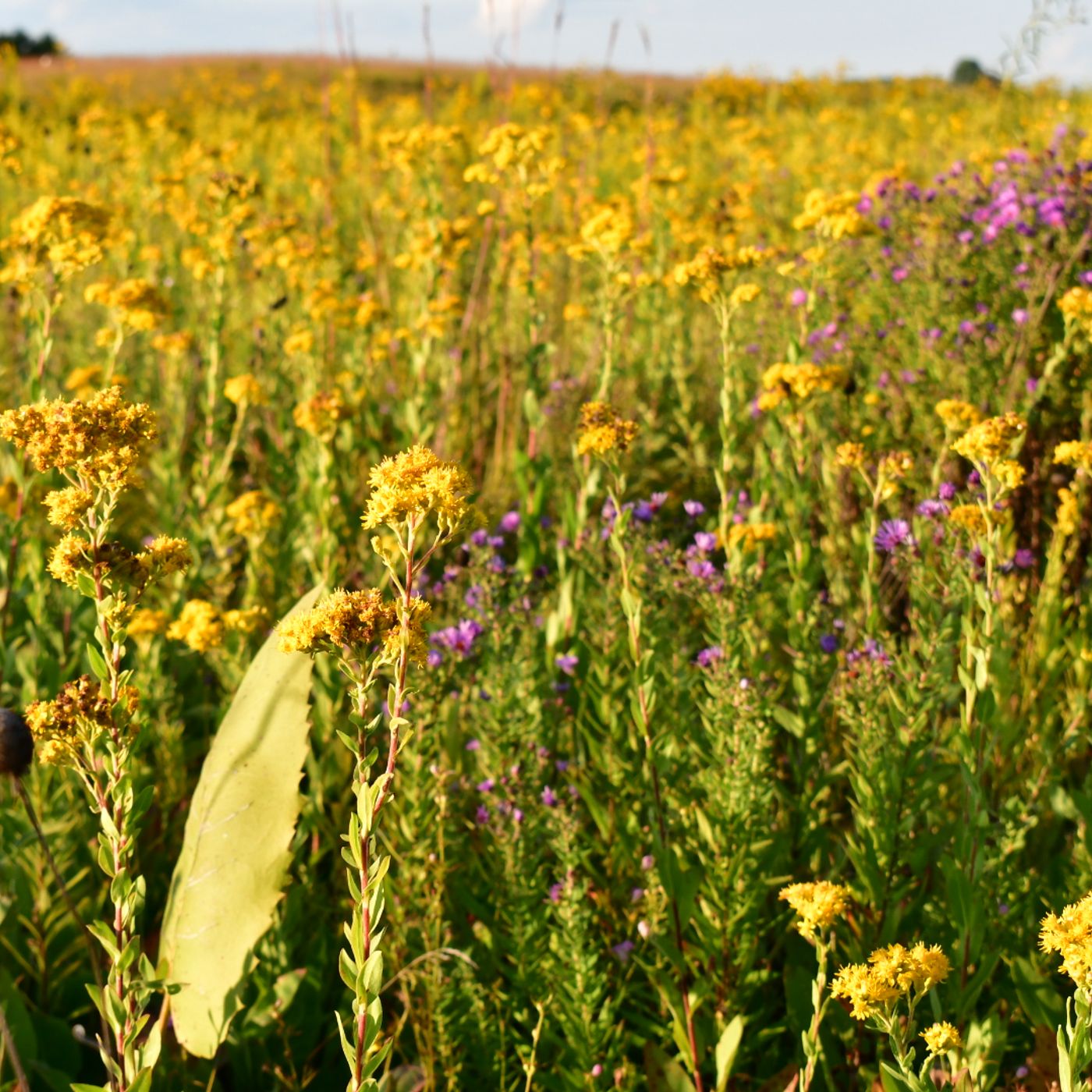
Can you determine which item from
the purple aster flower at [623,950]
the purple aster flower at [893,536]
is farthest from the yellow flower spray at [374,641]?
the purple aster flower at [893,536]

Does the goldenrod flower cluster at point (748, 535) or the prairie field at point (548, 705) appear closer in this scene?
the prairie field at point (548, 705)

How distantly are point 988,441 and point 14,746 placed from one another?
139 cm

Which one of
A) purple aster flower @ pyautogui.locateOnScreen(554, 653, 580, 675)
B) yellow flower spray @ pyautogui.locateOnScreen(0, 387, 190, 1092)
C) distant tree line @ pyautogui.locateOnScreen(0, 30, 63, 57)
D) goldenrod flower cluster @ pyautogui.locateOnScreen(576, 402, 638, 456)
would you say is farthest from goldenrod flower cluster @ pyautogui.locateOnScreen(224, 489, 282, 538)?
distant tree line @ pyautogui.locateOnScreen(0, 30, 63, 57)

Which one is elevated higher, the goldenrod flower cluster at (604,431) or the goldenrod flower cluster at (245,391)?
the goldenrod flower cluster at (604,431)

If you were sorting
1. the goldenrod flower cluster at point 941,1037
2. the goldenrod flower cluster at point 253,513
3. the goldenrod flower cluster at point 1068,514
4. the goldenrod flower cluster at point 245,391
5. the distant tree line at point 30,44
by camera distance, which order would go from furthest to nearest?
the distant tree line at point 30,44
the goldenrod flower cluster at point 245,391
the goldenrod flower cluster at point 253,513
the goldenrod flower cluster at point 1068,514
the goldenrod flower cluster at point 941,1037

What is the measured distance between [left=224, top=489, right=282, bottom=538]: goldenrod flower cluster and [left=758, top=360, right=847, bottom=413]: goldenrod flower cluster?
1.14 metres

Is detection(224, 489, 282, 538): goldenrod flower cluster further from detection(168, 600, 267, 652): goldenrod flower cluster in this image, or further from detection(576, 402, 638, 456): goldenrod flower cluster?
detection(576, 402, 638, 456): goldenrod flower cluster

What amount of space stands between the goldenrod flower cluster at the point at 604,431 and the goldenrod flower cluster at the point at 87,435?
0.71 meters

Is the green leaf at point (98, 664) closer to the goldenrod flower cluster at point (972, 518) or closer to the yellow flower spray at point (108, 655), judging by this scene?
the yellow flower spray at point (108, 655)

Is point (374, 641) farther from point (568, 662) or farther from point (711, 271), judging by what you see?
point (711, 271)

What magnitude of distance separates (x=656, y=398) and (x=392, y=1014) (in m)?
2.51

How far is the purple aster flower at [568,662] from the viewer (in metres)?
2.12

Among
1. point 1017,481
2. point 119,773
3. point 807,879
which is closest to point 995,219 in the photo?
point 1017,481

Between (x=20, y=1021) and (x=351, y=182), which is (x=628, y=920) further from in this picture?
(x=351, y=182)
